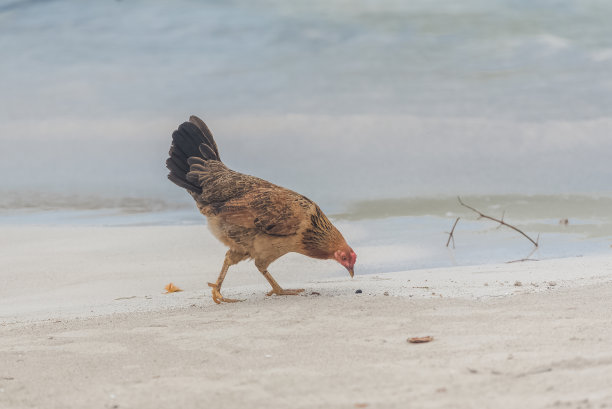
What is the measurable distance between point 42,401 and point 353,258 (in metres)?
3.41

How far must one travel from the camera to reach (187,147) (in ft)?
22.2

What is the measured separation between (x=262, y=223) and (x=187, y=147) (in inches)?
57.6

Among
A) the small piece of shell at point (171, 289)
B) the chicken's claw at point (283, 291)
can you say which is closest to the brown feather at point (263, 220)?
the chicken's claw at point (283, 291)

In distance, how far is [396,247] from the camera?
9.82 meters

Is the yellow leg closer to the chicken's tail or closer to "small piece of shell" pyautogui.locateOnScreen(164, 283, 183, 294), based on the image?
the chicken's tail

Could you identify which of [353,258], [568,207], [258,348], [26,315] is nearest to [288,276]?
[353,258]

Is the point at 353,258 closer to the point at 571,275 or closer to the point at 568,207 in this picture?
the point at 571,275

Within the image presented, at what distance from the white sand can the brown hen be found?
35 cm

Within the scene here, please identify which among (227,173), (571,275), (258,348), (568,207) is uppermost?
(227,173)

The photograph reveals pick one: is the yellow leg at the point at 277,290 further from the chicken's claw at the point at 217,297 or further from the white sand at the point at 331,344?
the chicken's claw at the point at 217,297

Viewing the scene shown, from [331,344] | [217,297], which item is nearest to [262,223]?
[217,297]

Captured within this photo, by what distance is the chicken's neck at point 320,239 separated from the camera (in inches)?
233

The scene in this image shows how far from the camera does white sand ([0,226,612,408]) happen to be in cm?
296

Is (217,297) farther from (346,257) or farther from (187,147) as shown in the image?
(187,147)
